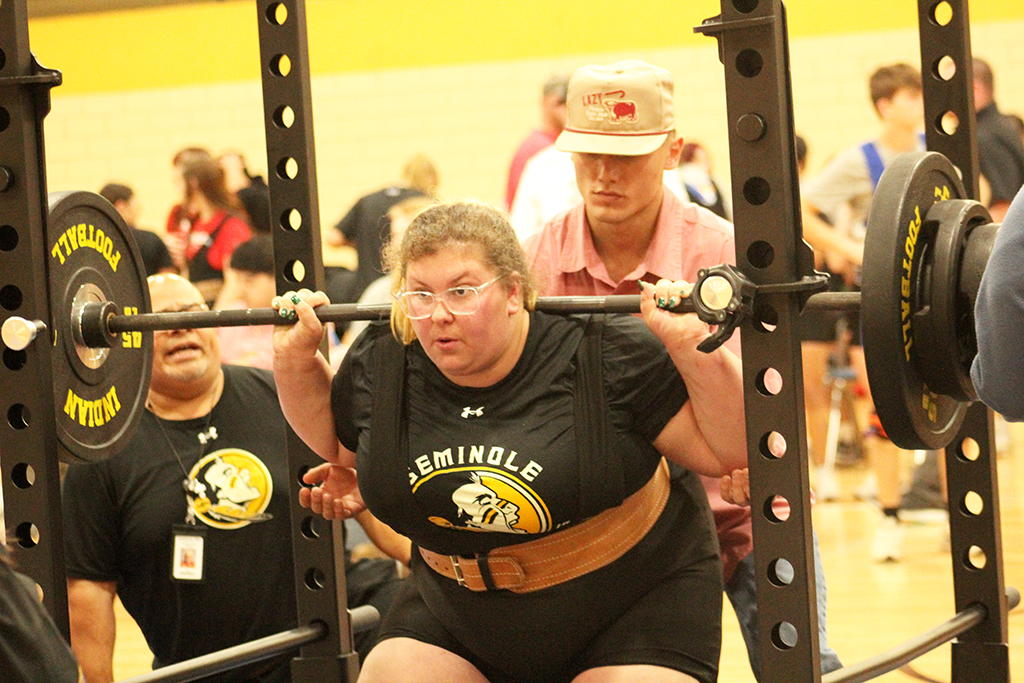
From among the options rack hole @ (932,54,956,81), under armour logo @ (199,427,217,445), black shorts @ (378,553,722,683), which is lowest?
black shorts @ (378,553,722,683)

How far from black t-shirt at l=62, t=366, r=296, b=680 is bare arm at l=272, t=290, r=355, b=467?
64 cm

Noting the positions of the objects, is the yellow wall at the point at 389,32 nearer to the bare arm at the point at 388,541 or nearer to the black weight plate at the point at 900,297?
the bare arm at the point at 388,541

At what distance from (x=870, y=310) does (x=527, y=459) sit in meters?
0.64

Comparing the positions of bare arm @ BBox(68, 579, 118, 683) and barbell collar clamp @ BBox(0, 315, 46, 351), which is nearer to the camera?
barbell collar clamp @ BBox(0, 315, 46, 351)

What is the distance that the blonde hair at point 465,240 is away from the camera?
2371mm

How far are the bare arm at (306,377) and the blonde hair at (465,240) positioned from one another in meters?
0.18

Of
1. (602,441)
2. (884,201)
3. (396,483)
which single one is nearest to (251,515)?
(396,483)

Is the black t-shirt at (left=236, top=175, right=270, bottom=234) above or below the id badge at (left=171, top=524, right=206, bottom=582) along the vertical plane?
above

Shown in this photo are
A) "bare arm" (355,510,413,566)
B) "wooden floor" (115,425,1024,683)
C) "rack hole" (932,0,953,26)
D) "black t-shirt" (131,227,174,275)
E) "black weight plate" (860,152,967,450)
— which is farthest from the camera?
"black t-shirt" (131,227,174,275)

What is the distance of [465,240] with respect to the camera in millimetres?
2367

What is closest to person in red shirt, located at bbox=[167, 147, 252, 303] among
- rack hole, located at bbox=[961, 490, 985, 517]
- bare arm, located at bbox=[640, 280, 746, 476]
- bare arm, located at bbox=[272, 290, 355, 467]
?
bare arm, located at bbox=[272, 290, 355, 467]

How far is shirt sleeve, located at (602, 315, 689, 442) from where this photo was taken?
2.34 metres

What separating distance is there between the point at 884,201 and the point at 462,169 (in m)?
6.89

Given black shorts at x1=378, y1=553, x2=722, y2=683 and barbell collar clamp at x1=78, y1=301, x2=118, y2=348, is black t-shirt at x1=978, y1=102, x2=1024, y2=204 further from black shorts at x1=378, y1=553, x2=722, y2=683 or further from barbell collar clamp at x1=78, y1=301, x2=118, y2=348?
barbell collar clamp at x1=78, y1=301, x2=118, y2=348
